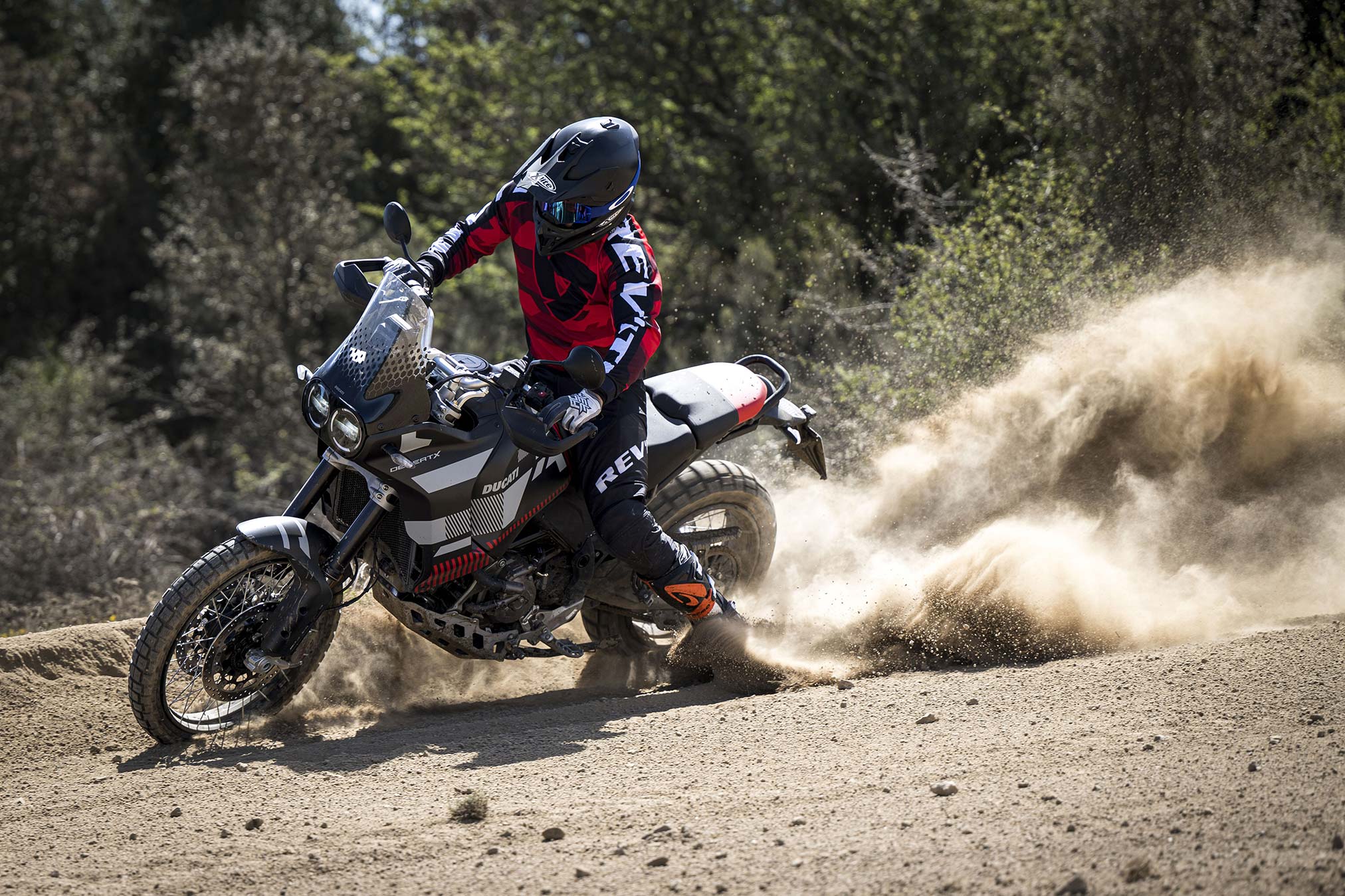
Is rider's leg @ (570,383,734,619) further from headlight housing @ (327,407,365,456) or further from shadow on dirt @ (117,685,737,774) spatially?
headlight housing @ (327,407,365,456)

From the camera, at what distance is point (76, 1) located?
29.2m

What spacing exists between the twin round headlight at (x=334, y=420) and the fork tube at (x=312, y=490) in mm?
240

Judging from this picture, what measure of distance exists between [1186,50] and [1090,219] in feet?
10.8

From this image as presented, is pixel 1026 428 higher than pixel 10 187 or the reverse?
the reverse

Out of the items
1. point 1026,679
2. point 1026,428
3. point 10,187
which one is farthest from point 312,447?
point 1026,679

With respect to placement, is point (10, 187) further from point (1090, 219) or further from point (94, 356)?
point (1090, 219)

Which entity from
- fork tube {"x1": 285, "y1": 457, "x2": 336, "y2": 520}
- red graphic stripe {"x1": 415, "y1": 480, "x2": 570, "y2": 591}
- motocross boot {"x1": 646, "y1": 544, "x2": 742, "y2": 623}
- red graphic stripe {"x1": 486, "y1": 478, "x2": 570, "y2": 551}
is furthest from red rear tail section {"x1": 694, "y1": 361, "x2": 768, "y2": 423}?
fork tube {"x1": 285, "y1": 457, "x2": 336, "y2": 520}

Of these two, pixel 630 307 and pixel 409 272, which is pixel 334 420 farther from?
pixel 630 307

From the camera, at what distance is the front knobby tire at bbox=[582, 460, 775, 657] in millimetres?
6016

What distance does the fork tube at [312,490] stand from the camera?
4930mm

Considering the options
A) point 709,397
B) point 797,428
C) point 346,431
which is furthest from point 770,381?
point 346,431

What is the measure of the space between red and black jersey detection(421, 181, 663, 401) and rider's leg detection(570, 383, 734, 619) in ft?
1.00

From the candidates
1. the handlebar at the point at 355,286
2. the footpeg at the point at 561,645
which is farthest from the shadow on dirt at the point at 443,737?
the handlebar at the point at 355,286

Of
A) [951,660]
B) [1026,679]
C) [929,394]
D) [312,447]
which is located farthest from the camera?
[312,447]
